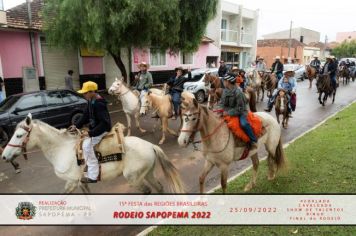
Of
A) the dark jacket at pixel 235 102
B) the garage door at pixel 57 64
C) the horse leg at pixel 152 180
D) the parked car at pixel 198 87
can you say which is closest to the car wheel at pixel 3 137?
the horse leg at pixel 152 180

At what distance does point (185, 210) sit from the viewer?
4875mm

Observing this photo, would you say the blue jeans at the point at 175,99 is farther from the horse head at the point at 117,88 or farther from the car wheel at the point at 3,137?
the car wheel at the point at 3,137

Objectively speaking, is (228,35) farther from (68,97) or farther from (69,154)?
(69,154)

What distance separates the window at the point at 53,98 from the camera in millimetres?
9877

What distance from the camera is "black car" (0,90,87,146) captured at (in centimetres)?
873

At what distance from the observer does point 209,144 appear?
499cm

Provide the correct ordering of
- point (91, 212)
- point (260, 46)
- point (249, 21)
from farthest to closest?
point (260, 46)
point (249, 21)
point (91, 212)

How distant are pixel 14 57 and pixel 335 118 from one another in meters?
16.6

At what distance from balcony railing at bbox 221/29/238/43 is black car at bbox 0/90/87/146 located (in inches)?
993

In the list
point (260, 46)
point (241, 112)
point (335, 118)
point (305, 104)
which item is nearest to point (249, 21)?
point (260, 46)

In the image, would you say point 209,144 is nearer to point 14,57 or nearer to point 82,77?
point 14,57

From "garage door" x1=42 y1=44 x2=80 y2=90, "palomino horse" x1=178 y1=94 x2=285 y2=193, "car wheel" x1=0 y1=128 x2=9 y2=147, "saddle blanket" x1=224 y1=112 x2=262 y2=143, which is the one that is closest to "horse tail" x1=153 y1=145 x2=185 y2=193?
"palomino horse" x1=178 y1=94 x2=285 y2=193

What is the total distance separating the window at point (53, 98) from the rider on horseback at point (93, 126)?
19.2 feet

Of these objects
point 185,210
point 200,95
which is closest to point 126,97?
point 185,210
